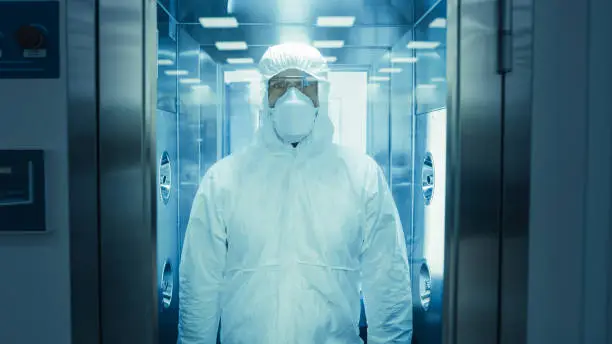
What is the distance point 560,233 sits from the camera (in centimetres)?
101

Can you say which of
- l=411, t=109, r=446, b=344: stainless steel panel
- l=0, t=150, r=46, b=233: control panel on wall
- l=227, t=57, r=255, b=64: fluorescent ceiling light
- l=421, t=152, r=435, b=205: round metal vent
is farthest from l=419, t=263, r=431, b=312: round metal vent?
l=0, t=150, r=46, b=233: control panel on wall

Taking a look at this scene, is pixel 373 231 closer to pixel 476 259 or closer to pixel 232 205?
pixel 232 205

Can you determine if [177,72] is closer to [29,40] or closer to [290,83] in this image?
[290,83]

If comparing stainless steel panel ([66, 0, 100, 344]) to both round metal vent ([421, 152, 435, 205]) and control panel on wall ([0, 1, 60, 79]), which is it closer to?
control panel on wall ([0, 1, 60, 79])

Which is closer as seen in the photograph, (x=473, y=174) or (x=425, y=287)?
(x=473, y=174)

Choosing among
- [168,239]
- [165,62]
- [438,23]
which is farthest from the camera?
[168,239]

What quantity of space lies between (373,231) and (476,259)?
65cm

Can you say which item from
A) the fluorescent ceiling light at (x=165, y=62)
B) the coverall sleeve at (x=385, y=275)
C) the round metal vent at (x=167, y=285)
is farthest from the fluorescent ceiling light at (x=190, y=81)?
the coverall sleeve at (x=385, y=275)

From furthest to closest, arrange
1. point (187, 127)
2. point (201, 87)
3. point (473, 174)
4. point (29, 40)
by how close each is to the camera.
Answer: point (201, 87) < point (187, 127) < point (473, 174) < point (29, 40)

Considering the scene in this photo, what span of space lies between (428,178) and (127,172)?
963 mm

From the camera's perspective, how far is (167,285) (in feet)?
5.56

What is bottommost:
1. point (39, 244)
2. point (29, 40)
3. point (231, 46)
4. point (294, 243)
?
point (294, 243)

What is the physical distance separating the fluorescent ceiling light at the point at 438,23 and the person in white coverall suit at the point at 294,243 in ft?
1.27

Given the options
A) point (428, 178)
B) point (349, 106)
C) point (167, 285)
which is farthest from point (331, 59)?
point (167, 285)
